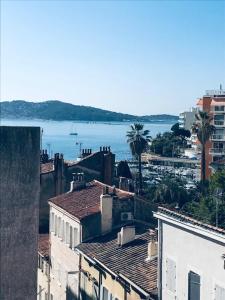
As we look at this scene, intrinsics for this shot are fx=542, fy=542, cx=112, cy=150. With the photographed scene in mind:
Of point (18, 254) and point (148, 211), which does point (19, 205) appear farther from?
point (148, 211)

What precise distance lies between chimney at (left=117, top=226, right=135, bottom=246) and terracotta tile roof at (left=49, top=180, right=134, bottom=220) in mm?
2904

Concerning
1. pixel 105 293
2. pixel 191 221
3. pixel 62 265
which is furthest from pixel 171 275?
pixel 62 265

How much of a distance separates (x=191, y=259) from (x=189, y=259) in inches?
4.4

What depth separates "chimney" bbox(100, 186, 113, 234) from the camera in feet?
80.9

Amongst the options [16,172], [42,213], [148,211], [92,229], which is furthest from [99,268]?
[42,213]

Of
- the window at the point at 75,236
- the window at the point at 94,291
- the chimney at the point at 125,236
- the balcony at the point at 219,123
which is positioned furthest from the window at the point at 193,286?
the balcony at the point at 219,123

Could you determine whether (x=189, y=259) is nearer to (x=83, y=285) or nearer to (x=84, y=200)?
(x=83, y=285)

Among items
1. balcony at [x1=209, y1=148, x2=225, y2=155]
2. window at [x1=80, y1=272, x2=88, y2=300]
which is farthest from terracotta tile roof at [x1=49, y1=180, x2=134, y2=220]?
balcony at [x1=209, y1=148, x2=225, y2=155]

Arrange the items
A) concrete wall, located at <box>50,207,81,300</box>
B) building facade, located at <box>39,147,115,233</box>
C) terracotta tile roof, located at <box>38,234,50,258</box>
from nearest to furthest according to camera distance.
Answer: concrete wall, located at <box>50,207,81,300</box>
terracotta tile roof, located at <box>38,234,50,258</box>
building facade, located at <box>39,147,115,233</box>

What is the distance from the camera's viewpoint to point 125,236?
22344 mm

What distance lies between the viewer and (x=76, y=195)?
28875 mm

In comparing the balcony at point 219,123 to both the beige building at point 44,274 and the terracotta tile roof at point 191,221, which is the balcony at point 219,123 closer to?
the beige building at point 44,274

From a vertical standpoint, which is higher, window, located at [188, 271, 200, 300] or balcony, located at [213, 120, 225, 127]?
balcony, located at [213, 120, 225, 127]

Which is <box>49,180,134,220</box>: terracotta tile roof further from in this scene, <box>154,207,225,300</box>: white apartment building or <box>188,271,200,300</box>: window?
<box>188,271,200,300</box>: window
